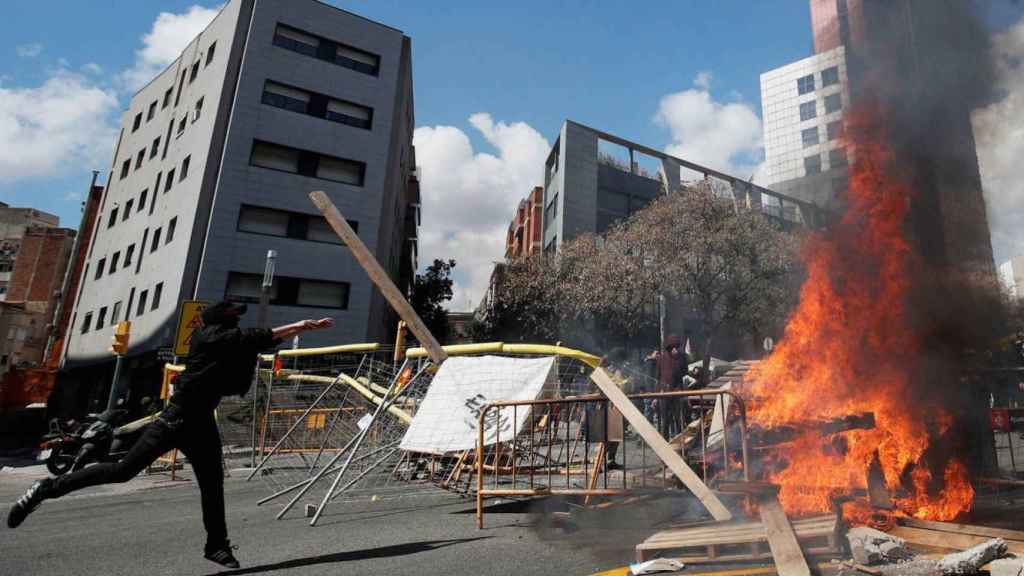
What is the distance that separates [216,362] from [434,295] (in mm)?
29171

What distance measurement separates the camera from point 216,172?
78.6ft

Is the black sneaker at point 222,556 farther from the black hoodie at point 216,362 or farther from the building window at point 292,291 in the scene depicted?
the building window at point 292,291

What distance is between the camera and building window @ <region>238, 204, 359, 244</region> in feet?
78.9

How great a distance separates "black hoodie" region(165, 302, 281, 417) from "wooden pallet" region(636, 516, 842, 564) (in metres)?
2.99

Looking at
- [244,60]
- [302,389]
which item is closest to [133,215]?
[244,60]

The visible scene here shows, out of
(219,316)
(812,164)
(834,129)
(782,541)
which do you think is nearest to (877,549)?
(782,541)

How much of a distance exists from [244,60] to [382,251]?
10658mm

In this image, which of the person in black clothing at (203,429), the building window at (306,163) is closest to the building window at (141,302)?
the building window at (306,163)

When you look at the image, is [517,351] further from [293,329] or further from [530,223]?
[530,223]

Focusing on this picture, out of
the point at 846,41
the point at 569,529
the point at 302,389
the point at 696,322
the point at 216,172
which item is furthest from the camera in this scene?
the point at 696,322

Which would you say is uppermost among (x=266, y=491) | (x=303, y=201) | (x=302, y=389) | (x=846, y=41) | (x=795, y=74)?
(x=303, y=201)

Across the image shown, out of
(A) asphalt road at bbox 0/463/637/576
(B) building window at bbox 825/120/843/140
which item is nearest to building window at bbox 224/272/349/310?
(A) asphalt road at bbox 0/463/637/576

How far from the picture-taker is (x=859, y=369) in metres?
5.69

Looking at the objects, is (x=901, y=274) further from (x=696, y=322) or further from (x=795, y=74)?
(x=696, y=322)
